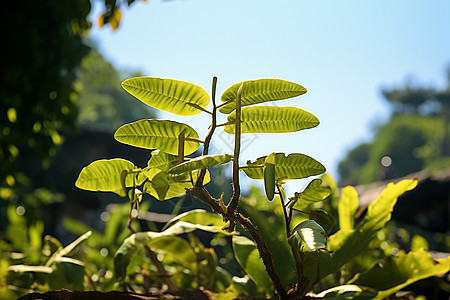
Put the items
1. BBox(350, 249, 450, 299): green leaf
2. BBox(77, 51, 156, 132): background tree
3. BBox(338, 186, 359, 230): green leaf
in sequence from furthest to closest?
BBox(77, 51, 156, 132): background tree, BBox(338, 186, 359, 230): green leaf, BBox(350, 249, 450, 299): green leaf

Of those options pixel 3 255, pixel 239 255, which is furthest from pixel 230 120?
pixel 3 255

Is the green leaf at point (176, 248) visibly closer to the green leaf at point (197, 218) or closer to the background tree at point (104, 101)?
the green leaf at point (197, 218)

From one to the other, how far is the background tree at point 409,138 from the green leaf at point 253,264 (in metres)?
34.0

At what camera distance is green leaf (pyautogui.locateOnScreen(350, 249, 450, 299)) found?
1.35ft

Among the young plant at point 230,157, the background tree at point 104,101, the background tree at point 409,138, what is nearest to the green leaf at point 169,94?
the young plant at point 230,157

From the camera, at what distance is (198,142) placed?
14.0 inches

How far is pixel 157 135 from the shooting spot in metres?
0.35

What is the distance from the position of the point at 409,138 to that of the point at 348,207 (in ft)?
125

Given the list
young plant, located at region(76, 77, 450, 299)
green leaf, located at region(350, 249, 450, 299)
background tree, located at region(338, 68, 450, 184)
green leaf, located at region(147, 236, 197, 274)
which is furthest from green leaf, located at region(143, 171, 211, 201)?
background tree, located at region(338, 68, 450, 184)

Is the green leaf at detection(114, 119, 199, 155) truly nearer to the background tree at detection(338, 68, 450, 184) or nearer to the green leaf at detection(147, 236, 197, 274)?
the green leaf at detection(147, 236, 197, 274)

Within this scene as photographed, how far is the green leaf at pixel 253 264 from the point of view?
47 cm

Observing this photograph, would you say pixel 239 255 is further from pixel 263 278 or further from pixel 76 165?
pixel 76 165

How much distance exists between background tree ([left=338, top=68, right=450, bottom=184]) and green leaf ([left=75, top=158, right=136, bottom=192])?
34.2 metres

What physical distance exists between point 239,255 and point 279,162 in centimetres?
18
